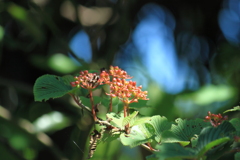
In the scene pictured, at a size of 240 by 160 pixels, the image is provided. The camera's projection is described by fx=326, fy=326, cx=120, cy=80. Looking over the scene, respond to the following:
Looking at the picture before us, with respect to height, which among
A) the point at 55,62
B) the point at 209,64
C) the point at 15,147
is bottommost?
the point at 15,147

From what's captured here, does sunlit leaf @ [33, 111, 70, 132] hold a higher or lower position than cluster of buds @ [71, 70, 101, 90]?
higher

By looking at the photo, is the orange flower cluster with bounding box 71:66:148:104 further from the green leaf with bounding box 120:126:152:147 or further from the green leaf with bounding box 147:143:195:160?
the green leaf with bounding box 147:143:195:160

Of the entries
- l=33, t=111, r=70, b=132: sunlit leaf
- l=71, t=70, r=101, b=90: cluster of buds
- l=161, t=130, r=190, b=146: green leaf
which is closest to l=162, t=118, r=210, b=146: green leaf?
l=161, t=130, r=190, b=146: green leaf

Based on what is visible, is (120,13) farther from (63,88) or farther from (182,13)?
(63,88)

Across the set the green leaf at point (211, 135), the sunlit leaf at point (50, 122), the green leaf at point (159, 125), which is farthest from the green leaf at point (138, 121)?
the sunlit leaf at point (50, 122)

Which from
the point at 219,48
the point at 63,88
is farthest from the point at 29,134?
the point at 219,48

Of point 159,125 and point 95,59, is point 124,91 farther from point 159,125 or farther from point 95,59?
point 95,59
